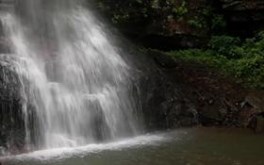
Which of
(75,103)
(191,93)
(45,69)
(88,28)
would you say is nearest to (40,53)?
(45,69)

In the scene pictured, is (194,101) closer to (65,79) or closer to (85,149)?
(65,79)

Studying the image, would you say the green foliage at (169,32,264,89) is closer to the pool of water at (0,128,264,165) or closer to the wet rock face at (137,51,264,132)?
the wet rock face at (137,51,264,132)

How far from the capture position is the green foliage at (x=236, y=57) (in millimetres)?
17234

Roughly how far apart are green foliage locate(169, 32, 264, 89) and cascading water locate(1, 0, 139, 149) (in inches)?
134

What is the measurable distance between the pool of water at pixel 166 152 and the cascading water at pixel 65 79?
683 mm

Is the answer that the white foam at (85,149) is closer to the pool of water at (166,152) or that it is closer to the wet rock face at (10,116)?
the pool of water at (166,152)

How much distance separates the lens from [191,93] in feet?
51.6

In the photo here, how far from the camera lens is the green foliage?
17.2 m

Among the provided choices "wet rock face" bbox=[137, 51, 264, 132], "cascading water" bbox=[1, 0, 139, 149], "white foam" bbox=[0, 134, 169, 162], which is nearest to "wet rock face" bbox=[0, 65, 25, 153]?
"cascading water" bbox=[1, 0, 139, 149]

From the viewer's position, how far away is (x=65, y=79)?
14078 millimetres

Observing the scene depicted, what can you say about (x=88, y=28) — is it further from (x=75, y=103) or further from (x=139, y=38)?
(x=75, y=103)

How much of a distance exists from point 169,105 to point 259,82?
11.8ft

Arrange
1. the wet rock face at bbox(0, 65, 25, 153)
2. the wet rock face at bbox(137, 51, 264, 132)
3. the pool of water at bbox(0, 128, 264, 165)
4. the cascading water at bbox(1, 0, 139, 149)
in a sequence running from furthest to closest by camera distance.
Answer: the wet rock face at bbox(137, 51, 264, 132) → the cascading water at bbox(1, 0, 139, 149) → the wet rock face at bbox(0, 65, 25, 153) → the pool of water at bbox(0, 128, 264, 165)

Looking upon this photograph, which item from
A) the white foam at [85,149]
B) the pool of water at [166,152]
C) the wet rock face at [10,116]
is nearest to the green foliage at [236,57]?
the pool of water at [166,152]
